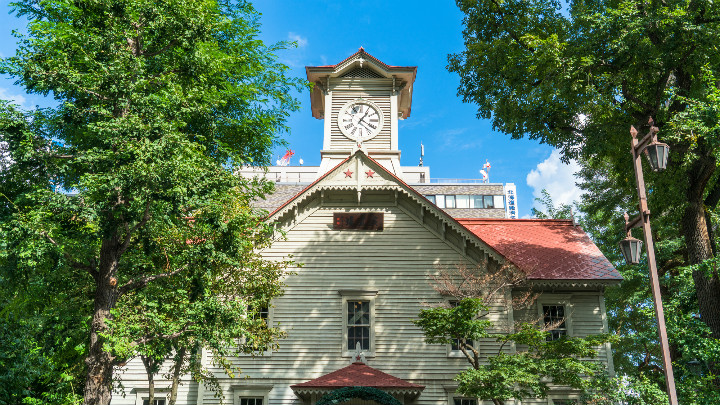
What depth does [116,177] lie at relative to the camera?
38.5ft

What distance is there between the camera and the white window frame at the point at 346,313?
64.4ft

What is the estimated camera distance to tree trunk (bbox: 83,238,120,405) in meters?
12.4

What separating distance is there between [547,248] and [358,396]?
32.7ft

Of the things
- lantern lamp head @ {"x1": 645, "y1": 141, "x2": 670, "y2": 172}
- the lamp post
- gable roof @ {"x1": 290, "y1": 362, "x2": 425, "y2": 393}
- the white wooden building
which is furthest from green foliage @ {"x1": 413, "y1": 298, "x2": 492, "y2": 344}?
lantern lamp head @ {"x1": 645, "y1": 141, "x2": 670, "y2": 172}

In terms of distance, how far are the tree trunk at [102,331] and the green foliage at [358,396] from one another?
20.8ft

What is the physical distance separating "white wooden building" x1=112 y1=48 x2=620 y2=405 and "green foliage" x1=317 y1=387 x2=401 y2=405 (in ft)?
2.46

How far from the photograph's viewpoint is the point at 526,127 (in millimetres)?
21312

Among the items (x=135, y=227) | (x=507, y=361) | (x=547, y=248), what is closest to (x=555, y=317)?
(x=547, y=248)

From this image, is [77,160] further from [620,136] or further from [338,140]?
[620,136]

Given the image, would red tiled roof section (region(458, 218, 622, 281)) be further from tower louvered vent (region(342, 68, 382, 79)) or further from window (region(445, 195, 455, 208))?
window (region(445, 195, 455, 208))

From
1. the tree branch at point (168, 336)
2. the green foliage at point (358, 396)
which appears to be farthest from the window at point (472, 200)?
the tree branch at point (168, 336)

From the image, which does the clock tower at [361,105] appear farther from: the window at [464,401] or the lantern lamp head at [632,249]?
the lantern lamp head at [632,249]

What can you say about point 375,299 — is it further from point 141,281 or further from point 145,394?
point 141,281

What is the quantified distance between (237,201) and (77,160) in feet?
16.7
